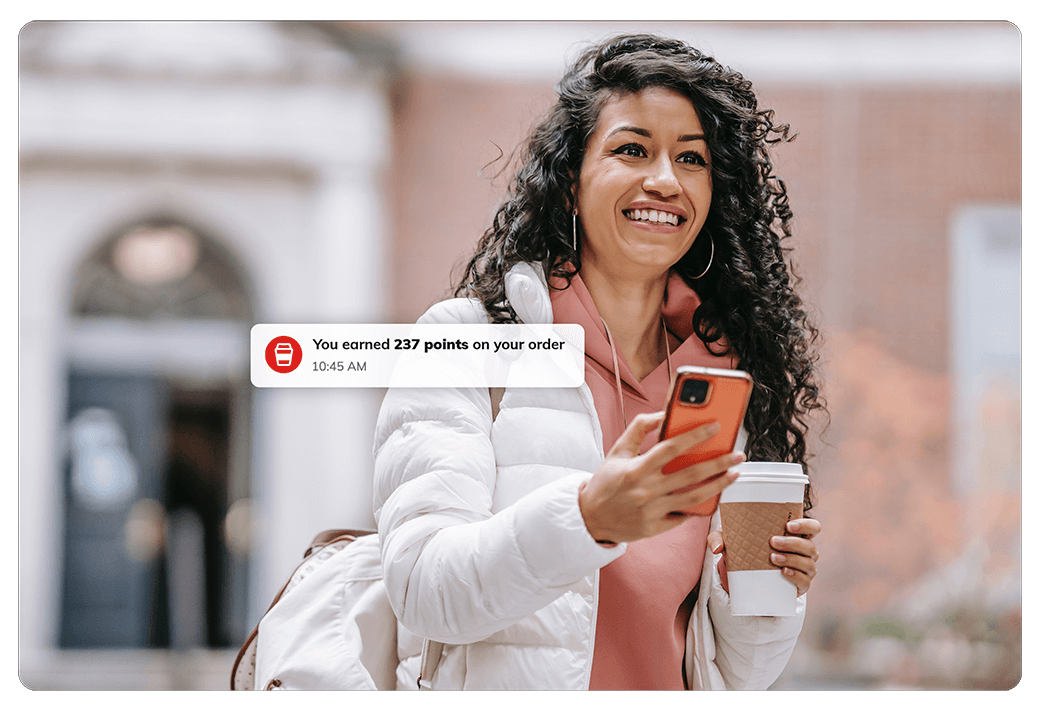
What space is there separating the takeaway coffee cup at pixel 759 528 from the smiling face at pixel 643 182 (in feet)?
1.03

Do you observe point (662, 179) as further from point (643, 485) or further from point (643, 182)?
point (643, 485)

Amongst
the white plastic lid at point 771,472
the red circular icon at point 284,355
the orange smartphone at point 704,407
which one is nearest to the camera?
the orange smartphone at point 704,407

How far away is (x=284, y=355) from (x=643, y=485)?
0.66 m

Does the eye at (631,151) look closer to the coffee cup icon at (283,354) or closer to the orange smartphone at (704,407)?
the orange smartphone at (704,407)

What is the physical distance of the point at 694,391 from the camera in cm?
89

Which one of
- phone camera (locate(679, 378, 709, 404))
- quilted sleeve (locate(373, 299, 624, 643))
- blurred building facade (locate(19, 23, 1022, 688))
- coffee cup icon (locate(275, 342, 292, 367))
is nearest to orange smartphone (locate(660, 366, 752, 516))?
phone camera (locate(679, 378, 709, 404))

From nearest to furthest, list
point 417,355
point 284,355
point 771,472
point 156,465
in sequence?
point 771,472, point 417,355, point 284,355, point 156,465

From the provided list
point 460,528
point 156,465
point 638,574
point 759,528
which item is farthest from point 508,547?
point 156,465

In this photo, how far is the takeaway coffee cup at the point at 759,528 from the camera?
1.09m

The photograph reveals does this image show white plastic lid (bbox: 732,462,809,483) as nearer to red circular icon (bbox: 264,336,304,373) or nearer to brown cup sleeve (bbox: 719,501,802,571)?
brown cup sleeve (bbox: 719,501,802,571)

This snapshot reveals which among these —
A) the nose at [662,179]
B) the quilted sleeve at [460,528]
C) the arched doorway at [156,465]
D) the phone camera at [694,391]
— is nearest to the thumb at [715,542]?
the quilted sleeve at [460,528]

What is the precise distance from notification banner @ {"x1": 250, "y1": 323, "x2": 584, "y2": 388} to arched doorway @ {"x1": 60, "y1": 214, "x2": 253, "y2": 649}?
0.28 feet

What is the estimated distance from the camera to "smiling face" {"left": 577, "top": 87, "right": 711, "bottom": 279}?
1.16 metres

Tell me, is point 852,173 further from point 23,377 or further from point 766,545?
point 23,377
